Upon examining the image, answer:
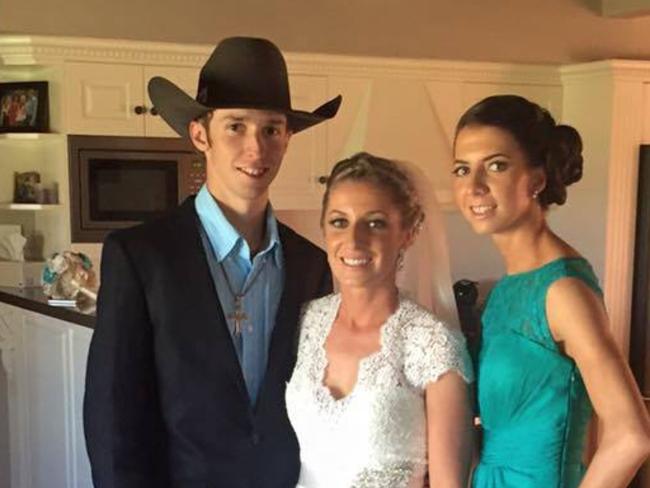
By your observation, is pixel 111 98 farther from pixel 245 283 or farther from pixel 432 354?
pixel 432 354

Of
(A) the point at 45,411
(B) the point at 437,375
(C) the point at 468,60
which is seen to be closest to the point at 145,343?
(B) the point at 437,375

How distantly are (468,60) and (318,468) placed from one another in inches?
119

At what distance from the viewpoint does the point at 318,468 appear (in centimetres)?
149

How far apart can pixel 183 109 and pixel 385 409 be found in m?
0.66

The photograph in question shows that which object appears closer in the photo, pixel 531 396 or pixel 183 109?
pixel 531 396

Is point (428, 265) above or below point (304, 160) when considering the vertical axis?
below

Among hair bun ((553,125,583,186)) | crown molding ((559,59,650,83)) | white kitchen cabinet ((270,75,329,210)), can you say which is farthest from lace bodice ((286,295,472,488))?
crown molding ((559,59,650,83))

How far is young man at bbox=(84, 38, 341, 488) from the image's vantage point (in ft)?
4.92

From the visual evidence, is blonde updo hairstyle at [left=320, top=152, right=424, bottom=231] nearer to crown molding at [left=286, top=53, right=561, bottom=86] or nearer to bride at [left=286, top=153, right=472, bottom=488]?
bride at [left=286, top=153, right=472, bottom=488]

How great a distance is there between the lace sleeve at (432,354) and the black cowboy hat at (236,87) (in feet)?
1.57

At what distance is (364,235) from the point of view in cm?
146

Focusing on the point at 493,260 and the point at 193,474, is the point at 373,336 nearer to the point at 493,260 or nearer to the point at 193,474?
the point at 193,474

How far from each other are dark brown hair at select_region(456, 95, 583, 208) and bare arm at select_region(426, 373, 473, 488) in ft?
1.09

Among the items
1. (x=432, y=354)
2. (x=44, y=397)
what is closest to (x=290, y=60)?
(x=44, y=397)
